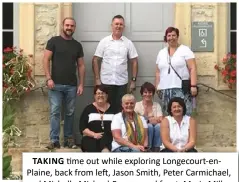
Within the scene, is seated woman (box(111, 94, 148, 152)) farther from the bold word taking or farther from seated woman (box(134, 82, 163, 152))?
the bold word taking

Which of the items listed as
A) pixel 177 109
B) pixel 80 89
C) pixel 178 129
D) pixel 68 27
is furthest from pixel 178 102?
pixel 68 27

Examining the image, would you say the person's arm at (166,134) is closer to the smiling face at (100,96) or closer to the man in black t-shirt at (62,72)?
the smiling face at (100,96)

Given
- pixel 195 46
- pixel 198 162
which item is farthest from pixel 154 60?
pixel 198 162

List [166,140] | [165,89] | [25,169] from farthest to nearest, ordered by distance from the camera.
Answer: [165,89], [166,140], [25,169]

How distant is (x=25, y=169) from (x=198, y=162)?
139cm

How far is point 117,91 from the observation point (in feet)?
24.3

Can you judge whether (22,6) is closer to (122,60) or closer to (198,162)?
(122,60)

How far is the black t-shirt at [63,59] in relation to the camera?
287 inches

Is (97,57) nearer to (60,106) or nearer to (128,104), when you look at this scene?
(60,106)

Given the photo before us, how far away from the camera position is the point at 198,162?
5.16 meters

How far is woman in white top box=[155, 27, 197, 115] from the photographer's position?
7238mm

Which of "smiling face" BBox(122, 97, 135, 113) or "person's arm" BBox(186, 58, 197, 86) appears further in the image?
"person's arm" BBox(186, 58, 197, 86)

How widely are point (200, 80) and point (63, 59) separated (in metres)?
1.70

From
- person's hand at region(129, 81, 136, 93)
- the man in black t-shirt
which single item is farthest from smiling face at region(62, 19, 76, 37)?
person's hand at region(129, 81, 136, 93)
